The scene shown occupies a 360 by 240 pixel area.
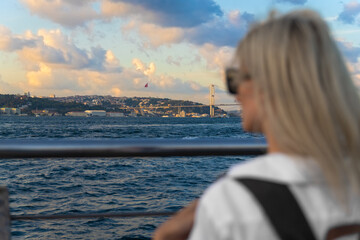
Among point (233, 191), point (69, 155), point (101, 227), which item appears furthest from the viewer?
point (101, 227)

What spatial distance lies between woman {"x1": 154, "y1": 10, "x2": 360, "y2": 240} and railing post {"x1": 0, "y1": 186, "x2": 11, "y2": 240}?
39.7 inches

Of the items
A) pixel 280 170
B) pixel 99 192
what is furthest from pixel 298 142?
pixel 99 192

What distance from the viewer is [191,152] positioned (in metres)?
1.66

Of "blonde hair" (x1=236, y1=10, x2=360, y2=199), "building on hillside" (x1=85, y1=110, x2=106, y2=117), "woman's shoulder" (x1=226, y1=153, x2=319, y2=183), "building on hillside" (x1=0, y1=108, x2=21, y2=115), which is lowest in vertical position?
"building on hillside" (x1=85, y1=110, x2=106, y2=117)

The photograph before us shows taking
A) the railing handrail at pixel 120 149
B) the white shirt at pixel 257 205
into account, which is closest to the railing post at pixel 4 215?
the railing handrail at pixel 120 149

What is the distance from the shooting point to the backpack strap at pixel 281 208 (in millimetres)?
589

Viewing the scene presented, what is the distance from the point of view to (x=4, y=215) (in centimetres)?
151

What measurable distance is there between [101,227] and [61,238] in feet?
4.04

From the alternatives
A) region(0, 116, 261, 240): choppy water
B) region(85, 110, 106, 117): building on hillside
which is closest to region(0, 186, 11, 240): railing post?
region(0, 116, 261, 240): choppy water

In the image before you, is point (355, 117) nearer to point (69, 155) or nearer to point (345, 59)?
point (345, 59)

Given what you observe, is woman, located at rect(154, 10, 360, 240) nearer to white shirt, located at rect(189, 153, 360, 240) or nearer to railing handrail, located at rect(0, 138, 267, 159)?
white shirt, located at rect(189, 153, 360, 240)

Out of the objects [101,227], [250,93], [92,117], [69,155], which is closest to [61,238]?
[101,227]

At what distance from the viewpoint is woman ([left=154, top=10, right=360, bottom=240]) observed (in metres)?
0.59

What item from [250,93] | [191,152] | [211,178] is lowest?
[211,178]
